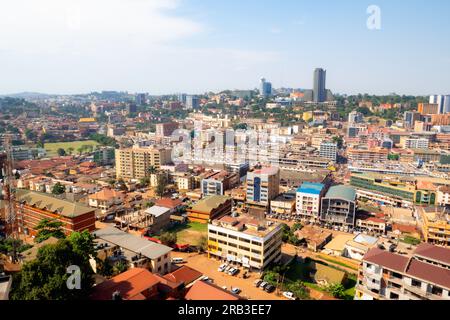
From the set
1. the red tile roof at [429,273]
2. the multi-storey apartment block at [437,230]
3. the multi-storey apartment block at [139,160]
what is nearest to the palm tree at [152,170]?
the multi-storey apartment block at [139,160]

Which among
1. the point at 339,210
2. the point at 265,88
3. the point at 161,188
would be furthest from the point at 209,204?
the point at 265,88

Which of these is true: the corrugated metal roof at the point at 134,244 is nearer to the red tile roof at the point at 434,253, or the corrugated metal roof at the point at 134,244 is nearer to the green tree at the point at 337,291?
the green tree at the point at 337,291

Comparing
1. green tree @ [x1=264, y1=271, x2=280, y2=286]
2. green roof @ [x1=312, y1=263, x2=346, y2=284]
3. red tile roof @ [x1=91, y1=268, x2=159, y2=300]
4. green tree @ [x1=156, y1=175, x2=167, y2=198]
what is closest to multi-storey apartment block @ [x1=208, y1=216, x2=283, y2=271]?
green tree @ [x1=264, y1=271, x2=280, y2=286]

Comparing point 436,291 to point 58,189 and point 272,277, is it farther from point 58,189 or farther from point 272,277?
point 58,189

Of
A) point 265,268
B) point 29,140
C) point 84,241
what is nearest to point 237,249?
point 265,268

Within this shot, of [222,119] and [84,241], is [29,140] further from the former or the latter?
[84,241]
